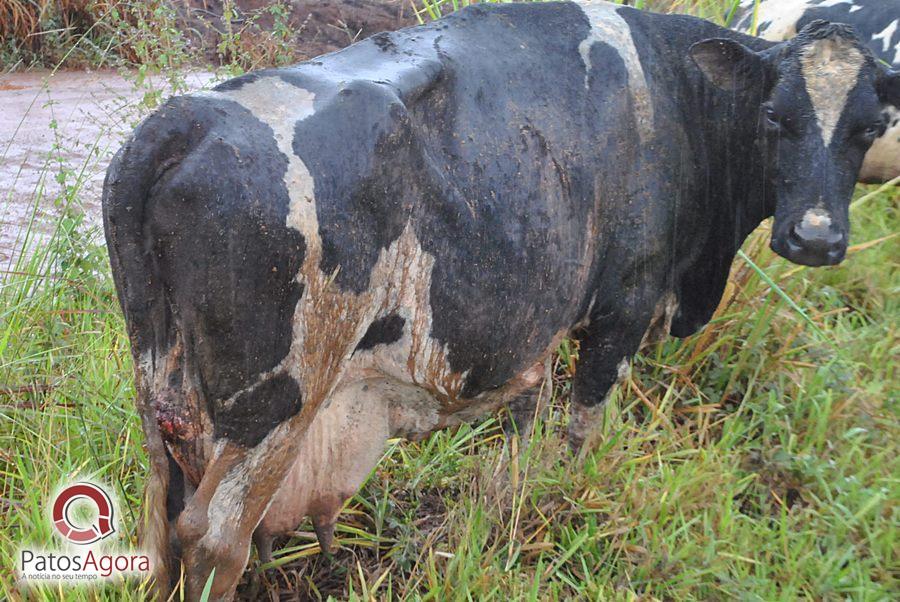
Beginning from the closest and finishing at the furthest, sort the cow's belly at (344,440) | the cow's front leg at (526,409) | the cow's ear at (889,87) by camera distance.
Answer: the cow's belly at (344,440), the cow's ear at (889,87), the cow's front leg at (526,409)

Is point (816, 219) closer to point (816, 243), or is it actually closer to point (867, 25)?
point (816, 243)

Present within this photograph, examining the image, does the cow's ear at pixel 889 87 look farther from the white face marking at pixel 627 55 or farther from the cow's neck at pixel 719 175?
the white face marking at pixel 627 55

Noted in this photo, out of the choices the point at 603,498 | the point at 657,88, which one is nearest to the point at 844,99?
the point at 657,88

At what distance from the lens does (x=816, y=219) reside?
9.01ft

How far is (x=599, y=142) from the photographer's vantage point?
2.70 m

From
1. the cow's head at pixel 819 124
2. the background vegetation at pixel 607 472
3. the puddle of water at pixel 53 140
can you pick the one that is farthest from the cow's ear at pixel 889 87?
the puddle of water at pixel 53 140

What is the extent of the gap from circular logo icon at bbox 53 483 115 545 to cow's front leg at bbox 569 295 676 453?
1.53 meters

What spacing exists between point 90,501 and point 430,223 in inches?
48.9

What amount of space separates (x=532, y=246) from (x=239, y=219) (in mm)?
893

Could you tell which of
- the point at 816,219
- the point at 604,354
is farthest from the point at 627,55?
the point at 604,354

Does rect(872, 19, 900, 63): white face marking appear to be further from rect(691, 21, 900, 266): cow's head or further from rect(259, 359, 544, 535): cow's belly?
rect(259, 359, 544, 535): cow's belly

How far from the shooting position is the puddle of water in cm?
435

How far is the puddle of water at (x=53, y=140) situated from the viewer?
4348mm

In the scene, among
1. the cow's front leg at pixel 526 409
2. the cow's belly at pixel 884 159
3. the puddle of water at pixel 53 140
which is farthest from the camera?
the cow's belly at pixel 884 159
